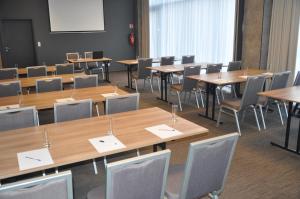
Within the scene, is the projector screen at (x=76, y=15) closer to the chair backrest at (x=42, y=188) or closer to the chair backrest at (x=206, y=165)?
the chair backrest at (x=206, y=165)

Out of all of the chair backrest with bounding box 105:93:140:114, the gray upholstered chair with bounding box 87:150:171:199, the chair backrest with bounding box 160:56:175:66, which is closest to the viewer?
the gray upholstered chair with bounding box 87:150:171:199

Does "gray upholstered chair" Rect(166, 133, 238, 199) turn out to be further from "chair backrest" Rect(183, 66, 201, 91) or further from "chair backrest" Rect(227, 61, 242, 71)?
"chair backrest" Rect(227, 61, 242, 71)

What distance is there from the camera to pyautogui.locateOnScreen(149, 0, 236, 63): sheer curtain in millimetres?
7629

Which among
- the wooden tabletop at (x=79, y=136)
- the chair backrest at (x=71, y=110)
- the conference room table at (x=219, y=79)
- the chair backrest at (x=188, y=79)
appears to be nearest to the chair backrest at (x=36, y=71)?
the chair backrest at (x=188, y=79)

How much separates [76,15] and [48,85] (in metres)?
6.57

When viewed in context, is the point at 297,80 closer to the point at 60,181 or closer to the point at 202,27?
the point at 202,27

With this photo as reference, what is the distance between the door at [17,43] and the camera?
9.77 m

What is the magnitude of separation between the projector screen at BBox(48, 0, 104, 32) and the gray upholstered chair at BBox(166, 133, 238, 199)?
372 inches

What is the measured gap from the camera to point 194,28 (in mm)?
8703

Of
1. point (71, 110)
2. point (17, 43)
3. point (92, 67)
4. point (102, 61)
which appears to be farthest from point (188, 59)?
point (17, 43)

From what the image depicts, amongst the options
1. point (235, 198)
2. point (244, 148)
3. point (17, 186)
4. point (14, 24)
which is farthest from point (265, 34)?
point (14, 24)

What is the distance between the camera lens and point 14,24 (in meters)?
9.84

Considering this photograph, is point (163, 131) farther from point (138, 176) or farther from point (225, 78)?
point (225, 78)

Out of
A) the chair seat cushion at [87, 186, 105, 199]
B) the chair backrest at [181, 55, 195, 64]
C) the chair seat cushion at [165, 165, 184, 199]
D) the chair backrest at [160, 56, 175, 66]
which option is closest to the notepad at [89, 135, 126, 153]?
the chair seat cushion at [87, 186, 105, 199]
